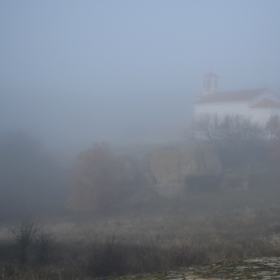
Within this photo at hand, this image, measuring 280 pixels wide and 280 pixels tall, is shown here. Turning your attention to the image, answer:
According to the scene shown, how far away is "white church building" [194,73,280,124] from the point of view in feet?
177

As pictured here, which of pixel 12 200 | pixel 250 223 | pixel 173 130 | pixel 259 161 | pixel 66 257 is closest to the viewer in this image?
pixel 66 257

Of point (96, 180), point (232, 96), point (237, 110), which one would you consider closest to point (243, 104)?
point (237, 110)

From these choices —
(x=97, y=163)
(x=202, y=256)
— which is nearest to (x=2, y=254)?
(x=202, y=256)

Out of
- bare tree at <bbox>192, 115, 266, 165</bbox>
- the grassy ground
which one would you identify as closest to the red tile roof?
bare tree at <bbox>192, 115, 266, 165</bbox>

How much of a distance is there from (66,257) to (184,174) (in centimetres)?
2566

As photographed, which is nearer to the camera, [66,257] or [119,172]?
[66,257]

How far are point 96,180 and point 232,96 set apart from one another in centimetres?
3246

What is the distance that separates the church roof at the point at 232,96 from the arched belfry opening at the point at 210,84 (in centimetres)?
A: 386

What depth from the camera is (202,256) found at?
9055 millimetres

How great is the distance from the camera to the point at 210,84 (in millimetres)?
69438

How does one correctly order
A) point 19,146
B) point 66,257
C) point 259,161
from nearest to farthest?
point 66,257, point 259,161, point 19,146

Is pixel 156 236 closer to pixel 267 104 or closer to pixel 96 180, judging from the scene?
pixel 96 180

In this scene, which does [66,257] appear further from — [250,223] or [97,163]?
[97,163]

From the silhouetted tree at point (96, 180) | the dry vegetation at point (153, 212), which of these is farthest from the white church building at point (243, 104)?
the silhouetted tree at point (96, 180)
